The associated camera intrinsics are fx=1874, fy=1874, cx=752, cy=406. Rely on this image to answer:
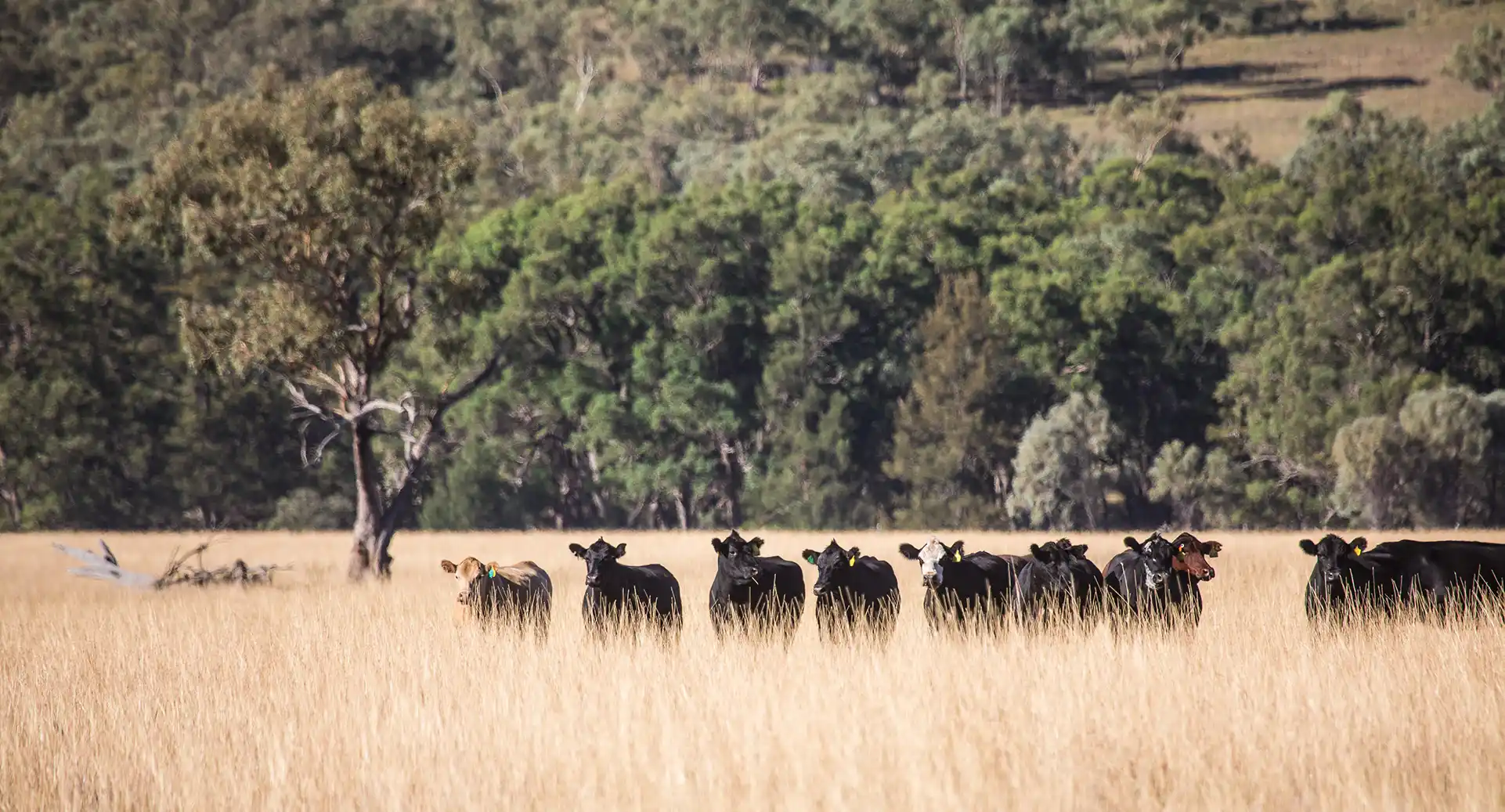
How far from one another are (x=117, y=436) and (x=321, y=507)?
7.99m

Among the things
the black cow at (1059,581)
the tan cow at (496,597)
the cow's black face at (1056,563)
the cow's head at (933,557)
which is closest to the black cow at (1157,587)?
the black cow at (1059,581)

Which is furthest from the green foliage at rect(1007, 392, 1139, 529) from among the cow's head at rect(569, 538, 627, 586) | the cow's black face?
the cow's head at rect(569, 538, 627, 586)

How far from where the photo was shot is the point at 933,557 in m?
17.6

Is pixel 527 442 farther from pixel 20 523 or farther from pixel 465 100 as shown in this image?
pixel 465 100

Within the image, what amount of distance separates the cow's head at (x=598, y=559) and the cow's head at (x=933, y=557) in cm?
276

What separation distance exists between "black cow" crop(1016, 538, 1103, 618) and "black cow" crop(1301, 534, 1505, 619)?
200cm

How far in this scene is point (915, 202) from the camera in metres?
72.2

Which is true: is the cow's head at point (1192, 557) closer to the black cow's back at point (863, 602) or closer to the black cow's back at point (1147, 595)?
the black cow's back at point (1147, 595)

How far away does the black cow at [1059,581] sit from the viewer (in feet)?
57.9

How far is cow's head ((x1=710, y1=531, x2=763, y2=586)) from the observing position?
57.7ft

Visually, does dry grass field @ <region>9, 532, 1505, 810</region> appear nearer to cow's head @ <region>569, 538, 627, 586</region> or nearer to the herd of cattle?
the herd of cattle

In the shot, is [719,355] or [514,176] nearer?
[719,355]

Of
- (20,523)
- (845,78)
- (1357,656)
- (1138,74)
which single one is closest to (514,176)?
(845,78)

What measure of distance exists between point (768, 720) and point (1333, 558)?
23.6 ft
